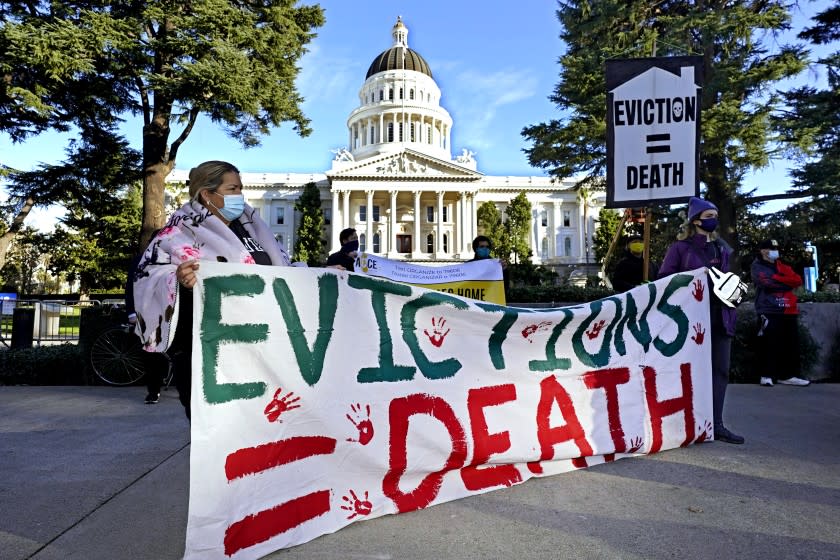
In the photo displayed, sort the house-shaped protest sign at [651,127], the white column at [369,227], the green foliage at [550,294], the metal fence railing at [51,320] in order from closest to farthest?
the house-shaped protest sign at [651,127] → the metal fence railing at [51,320] → the green foliage at [550,294] → the white column at [369,227]

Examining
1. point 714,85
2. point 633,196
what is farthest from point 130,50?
point 714,85

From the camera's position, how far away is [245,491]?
221 cm

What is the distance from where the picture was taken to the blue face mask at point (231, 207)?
8.31 ft

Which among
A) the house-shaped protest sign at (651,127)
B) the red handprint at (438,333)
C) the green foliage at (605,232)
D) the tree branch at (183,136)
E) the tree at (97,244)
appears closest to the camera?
the red handprint at (438,333)

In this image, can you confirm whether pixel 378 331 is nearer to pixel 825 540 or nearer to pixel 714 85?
pixel 825 540

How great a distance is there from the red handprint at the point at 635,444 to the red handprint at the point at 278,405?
7.59ft

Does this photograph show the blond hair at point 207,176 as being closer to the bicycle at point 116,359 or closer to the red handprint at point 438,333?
the red handprint at point 438,333

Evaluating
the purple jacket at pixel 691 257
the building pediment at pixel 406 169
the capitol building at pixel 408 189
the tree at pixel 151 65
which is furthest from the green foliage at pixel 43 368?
the building pediment at pixel 406 169

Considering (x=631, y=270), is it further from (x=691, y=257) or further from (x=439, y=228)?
(x=439, y=228)

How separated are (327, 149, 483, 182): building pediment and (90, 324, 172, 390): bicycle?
59238 millimetres

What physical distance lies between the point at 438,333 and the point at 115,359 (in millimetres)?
5424

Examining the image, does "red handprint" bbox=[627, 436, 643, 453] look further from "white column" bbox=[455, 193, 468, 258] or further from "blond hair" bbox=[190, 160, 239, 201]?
"white column" bbox=[455, 193, 468, 258]

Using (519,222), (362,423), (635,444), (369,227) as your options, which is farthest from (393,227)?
(362,423)

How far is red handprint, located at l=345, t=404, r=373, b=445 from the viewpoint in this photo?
2.66 metres
